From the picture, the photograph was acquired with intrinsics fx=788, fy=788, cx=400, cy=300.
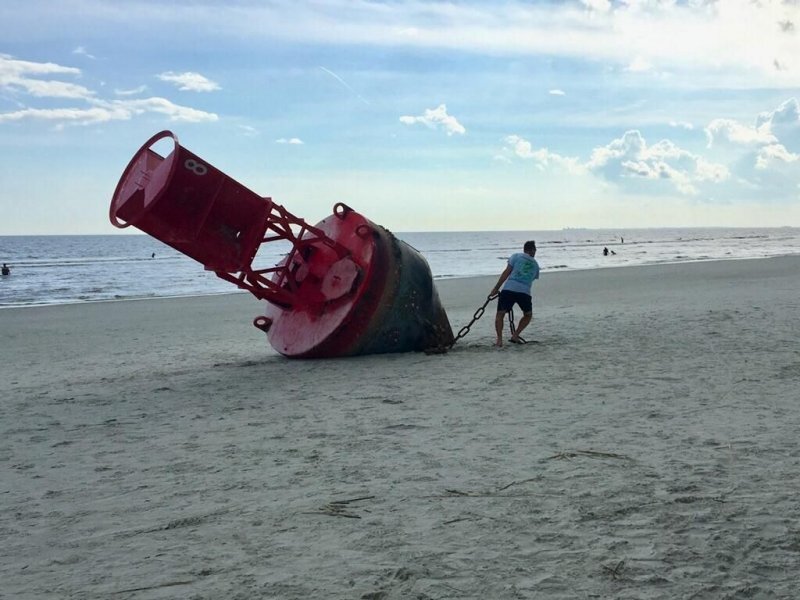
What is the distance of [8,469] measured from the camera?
527cm

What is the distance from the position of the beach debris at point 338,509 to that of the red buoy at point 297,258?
14.9 ft

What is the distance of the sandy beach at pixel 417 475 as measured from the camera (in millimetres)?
3379

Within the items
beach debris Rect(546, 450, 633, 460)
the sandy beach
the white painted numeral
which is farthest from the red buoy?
beach debris Rect(546, 450, 633, 460)

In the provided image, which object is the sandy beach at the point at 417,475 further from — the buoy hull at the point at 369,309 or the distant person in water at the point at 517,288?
the distant person in water at the point at 517,288

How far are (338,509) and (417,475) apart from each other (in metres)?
0.69

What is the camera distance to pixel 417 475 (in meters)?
4.72

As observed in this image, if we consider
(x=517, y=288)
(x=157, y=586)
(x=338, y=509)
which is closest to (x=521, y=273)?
(x=517, y=288)

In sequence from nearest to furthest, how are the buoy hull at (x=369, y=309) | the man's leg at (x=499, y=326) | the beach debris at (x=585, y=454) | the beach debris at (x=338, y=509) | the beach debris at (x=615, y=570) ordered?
the beach debris at (x=615, y=570)
the beach debris at (x=338, y=509)
the beach debris at (x=585, y=454)
the buoy hull at (x=369, y=309)
the man's leg at (x=499, y=326)

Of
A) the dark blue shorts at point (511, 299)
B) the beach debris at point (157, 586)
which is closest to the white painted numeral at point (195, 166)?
the dark blue shorts at point (511, 299)

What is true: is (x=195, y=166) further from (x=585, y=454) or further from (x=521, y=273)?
(x=585, y=454)

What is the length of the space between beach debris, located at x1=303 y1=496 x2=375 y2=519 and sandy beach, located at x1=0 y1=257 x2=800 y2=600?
28 mm

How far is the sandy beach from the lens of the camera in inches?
133

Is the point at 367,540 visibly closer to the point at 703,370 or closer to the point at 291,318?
the point at 703,370

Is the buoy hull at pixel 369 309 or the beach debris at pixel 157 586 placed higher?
the buoy hull at pixel 369 309
